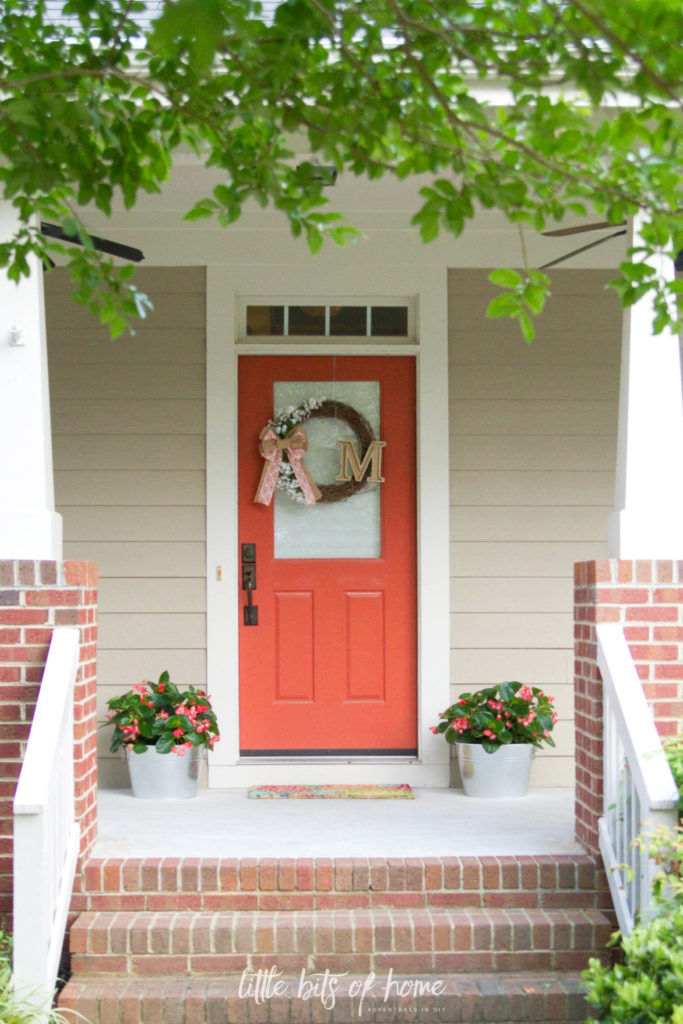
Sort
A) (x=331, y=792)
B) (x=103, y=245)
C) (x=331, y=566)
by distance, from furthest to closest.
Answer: (x=331, y=566) < (x=331, y=792) < (x=103, y=245)

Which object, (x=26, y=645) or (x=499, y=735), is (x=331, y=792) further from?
(x=26, y=645)

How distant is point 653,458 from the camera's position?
3.67 metres

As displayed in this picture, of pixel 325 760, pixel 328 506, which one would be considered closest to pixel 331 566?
pixel 328 506

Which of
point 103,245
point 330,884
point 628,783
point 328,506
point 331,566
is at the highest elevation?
point 103,245

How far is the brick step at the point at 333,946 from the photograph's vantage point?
10.9 ft

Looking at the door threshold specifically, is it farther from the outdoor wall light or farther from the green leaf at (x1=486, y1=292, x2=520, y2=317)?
the green leaf at (x1=486, y1=292, x2=520, y2=317)

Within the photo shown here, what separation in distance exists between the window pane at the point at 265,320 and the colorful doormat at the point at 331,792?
2.02 m

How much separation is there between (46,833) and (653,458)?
2.20 m

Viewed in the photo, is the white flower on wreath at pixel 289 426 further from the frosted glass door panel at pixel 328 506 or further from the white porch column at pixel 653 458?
the white porch column at pixel 653 458

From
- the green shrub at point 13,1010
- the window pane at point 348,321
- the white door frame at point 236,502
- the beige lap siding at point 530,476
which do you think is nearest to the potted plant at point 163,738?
the white door frame at point 236,502

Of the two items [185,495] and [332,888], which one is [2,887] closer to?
[332,888]

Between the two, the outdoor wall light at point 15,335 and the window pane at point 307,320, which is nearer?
the outdoor wall light at point 15,335

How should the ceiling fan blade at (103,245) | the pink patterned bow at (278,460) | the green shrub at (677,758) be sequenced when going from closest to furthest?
1. the green shrub at (677,758)
2. the ceiling fan blade at (103,245)
3. the pink patterned bow at (278,460)

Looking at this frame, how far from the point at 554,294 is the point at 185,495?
1.88m
